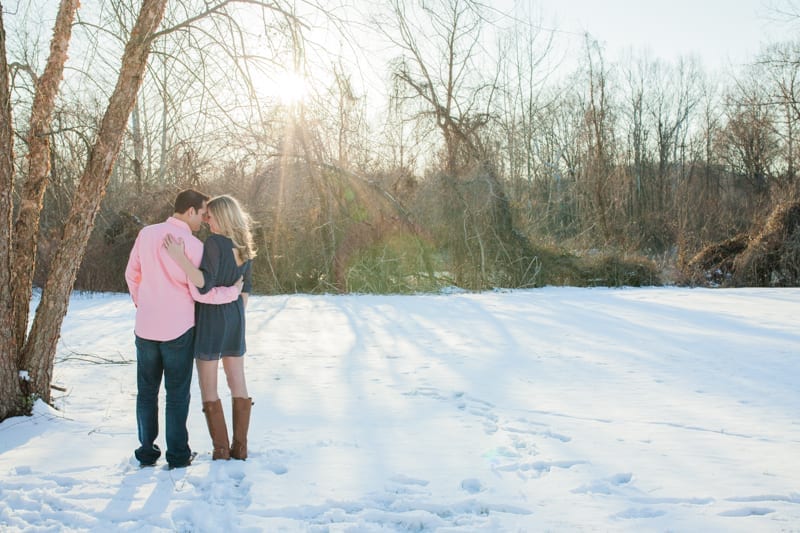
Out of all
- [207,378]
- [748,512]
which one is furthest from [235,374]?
[748,512]

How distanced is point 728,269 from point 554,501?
17.3 m

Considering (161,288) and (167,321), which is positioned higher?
(161,288)

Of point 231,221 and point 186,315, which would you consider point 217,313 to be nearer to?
point 186,315

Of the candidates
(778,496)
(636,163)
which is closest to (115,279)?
(778,496)

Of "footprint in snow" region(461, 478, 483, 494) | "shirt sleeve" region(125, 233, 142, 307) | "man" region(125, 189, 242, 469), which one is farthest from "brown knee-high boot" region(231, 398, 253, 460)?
"footprint in snow" region(461, 478, 483, 494)

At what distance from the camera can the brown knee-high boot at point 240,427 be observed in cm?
404

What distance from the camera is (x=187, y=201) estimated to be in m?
3.96

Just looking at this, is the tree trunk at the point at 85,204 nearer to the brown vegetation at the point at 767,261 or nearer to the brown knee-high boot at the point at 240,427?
the brown knee-high boot at the point at 240,427

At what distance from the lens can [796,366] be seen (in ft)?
22.2

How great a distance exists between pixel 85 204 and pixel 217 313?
1992 mm

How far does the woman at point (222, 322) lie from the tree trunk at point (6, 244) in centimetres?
180

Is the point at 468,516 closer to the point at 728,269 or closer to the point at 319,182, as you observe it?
the point at 319,182

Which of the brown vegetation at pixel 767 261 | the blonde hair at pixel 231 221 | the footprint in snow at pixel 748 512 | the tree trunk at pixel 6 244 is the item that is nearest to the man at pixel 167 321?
the blonde hair at pixel 231 221

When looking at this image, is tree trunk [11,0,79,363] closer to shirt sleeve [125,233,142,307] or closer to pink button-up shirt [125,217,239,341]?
shirt sleeve [125,233,142,307]
